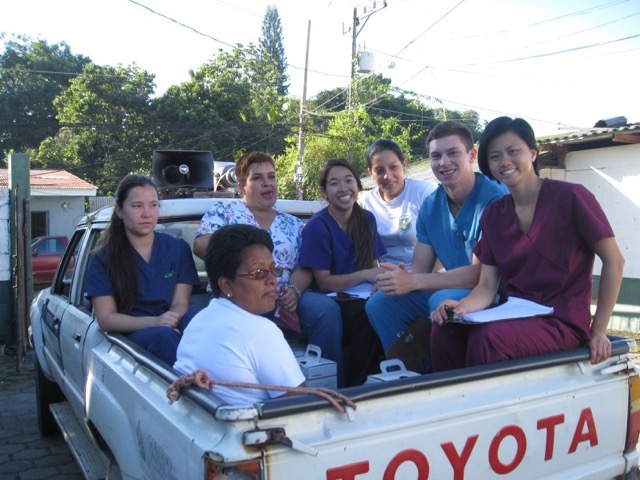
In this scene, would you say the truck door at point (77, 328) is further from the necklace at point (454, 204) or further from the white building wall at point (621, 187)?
the white building wall at point (621, 187)

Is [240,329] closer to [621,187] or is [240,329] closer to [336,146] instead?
[621,187]

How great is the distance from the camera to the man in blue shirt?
301cm

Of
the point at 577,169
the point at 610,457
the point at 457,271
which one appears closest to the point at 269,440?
the point at 610,457

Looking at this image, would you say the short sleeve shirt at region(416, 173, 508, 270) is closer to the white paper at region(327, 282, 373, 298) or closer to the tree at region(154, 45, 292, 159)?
the white paper at region(327, 282, 373, 298)

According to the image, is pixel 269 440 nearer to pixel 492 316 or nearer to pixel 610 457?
pixel 492 316

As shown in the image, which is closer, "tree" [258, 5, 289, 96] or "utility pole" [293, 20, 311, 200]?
"utility pole" [293, 20, 311, 200]

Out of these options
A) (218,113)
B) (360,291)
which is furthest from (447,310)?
(218,113)

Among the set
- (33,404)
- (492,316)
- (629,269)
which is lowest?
(33,404)

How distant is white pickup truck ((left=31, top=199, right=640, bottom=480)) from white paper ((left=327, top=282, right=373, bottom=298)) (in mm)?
1276

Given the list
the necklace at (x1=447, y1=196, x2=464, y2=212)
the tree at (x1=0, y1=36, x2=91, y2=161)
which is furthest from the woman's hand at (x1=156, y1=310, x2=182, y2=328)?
the tree at (x1=0, y1=36, x2=91, y2=161)

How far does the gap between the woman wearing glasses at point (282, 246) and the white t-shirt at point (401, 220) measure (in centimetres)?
58

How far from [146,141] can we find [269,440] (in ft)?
91.7

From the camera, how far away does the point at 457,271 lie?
3029 millimetres

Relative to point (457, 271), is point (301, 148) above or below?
above
